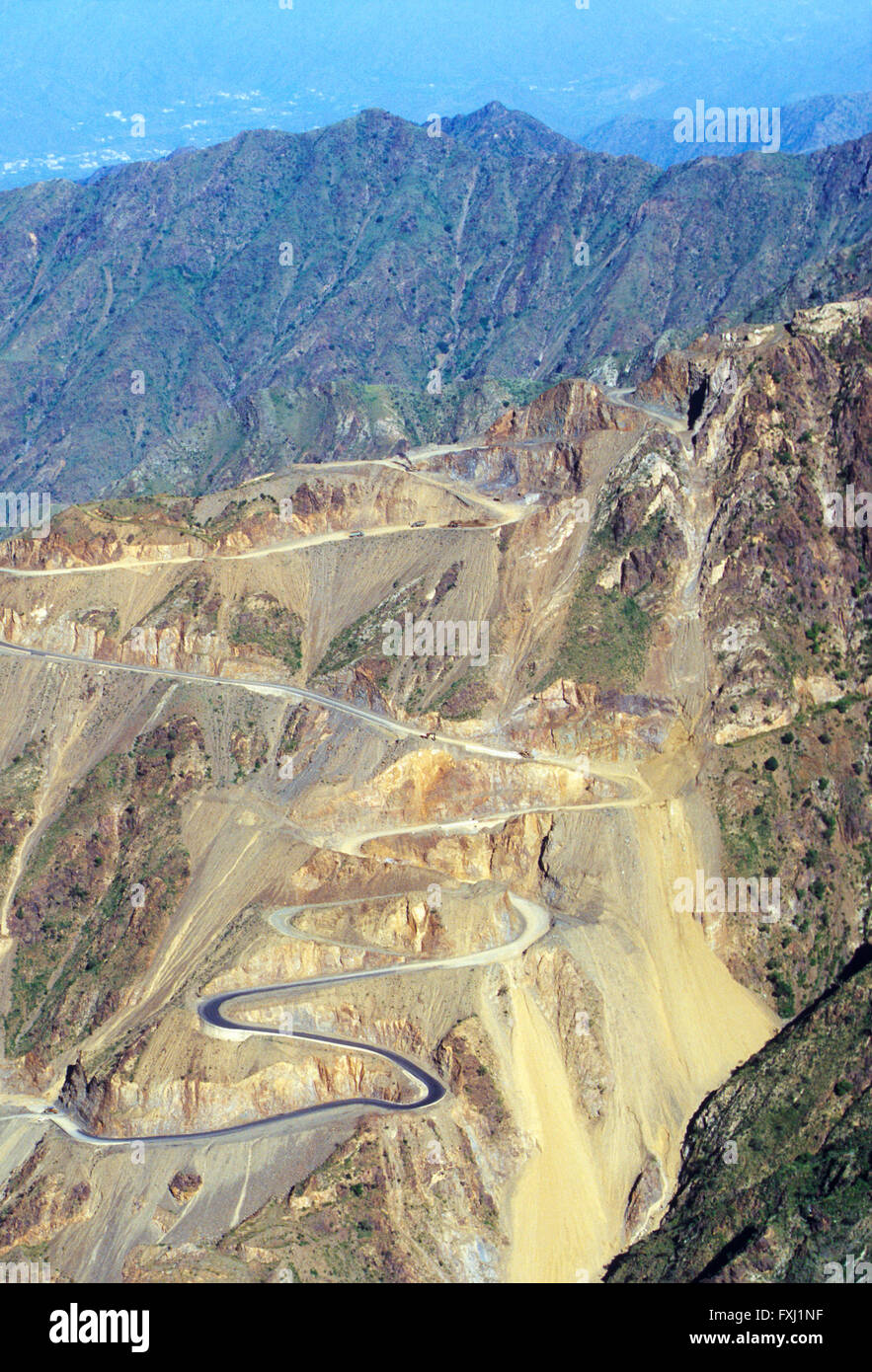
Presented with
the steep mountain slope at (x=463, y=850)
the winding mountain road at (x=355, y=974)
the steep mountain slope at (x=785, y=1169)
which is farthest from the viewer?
the winding mountain road at (x=355, y=974)

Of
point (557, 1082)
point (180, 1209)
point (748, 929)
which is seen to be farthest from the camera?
point (748, 929)

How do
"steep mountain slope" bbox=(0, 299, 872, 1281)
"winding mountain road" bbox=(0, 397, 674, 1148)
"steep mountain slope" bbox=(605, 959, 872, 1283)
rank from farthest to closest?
1. "winding mountain road" bbox=(0, 397, 674, 1148)
2. "steep mountain slope" bbox=(0, 299, 872, 1281)
3. "steep mountain slope" bbox=(605, 959, 872, 1283)

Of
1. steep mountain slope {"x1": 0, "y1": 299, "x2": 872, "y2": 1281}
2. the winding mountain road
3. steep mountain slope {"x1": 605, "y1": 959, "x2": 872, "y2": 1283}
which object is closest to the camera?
steep mountain slope {"x1": 605, "y1": 959, "x2": 872, "y2": 1283}

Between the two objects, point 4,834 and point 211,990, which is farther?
point 4,834

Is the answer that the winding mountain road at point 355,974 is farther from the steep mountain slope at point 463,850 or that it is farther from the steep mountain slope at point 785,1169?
the steep mountain slope at point 785,1169

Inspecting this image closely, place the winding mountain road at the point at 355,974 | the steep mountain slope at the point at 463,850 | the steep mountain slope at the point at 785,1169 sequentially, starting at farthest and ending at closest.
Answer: the winding mountain road at the point at 355,974 < the steep mountain slope at the point at 463,850 < the steep mountain slope at the point at 785,1169

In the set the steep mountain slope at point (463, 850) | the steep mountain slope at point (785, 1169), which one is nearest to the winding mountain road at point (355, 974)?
the steep mountain slope at point (463, 850)

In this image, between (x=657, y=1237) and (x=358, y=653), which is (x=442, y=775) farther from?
(x=657, y=1237)

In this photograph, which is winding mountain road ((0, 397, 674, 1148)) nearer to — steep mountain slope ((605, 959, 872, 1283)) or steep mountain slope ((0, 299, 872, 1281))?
steep mountain slope ((0, 299, 872, 1281))

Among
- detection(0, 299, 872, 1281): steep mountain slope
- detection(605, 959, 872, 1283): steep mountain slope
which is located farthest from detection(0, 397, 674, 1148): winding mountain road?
detection(605, 959, 872, 1283): steep mountain slope

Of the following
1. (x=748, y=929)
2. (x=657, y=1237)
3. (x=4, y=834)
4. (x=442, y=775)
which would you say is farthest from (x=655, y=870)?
(x=4, y=834)

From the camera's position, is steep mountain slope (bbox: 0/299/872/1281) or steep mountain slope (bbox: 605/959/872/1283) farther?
steep mountain slope (bbox: 0/299/872/1281)
